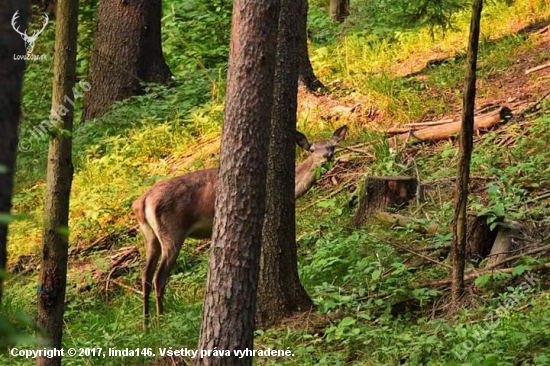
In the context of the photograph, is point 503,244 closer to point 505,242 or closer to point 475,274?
point 505,242

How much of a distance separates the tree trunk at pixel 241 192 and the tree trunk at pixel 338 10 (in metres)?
13.6

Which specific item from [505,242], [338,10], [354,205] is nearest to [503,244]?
[505,242]

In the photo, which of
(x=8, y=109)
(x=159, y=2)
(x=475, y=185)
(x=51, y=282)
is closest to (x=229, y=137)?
(x=51, y=282)

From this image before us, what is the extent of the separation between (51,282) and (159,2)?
33.2 feet

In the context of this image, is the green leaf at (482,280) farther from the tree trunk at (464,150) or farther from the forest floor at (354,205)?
the tree trunk at (464,150)

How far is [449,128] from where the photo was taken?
1191cm

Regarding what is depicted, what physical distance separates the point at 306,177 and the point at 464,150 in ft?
11.2

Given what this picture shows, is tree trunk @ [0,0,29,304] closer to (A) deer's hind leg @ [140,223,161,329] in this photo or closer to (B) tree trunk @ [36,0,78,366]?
(B) tree trunk @ [36,0,78,366]

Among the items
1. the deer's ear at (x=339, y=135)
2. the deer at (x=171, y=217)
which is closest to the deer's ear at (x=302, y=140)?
the deer's ear at (x=339, y=135)

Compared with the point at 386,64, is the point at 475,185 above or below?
below

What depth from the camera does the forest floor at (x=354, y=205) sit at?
794 cm

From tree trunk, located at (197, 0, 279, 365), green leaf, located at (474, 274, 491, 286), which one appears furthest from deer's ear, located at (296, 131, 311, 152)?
tree trunk, located at (197, 0, 279, 365)

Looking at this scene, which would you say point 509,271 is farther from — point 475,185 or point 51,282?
point 51,282

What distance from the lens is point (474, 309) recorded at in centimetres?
800
